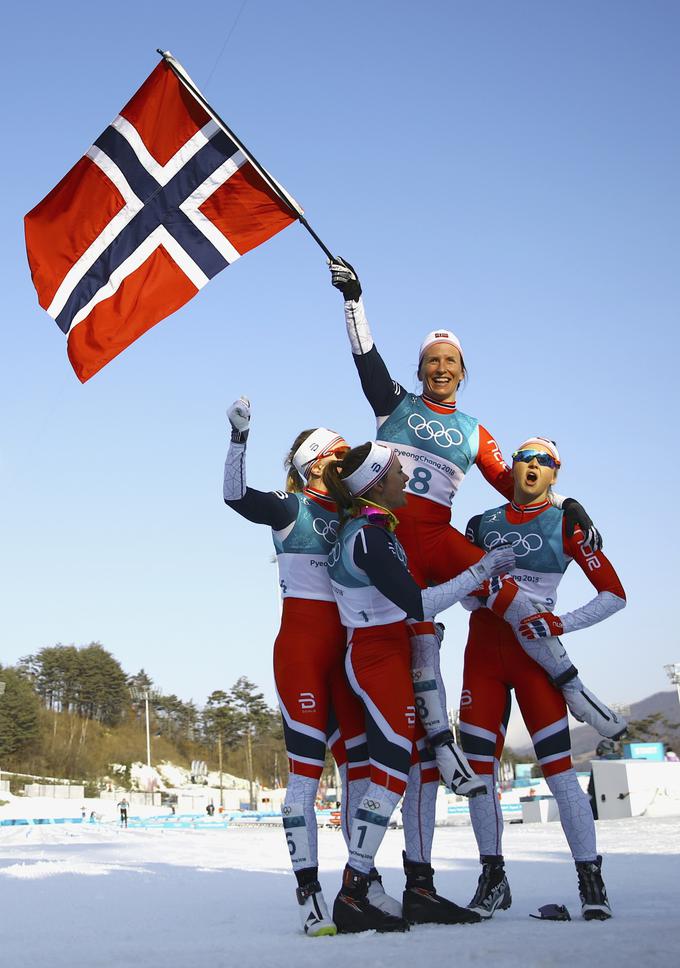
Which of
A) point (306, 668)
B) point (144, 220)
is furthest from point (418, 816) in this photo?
point (144, 220)

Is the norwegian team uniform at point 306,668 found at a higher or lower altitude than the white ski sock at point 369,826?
higher

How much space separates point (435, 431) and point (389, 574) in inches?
46.5

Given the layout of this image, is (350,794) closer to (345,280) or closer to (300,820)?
(300,820)

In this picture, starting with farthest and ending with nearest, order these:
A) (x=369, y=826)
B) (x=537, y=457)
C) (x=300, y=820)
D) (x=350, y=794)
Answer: (x=537, y=457)
(x=350, y=794)
(x=300, y=820)
(x=369, y=826)

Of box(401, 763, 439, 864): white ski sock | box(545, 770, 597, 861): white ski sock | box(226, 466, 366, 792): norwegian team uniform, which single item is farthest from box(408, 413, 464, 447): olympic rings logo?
box(545, 770, 597, 861): white ski sock

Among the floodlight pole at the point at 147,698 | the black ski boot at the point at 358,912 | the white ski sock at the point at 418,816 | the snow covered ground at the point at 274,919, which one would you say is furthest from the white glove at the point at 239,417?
the floodlight pole at the point at 147,698

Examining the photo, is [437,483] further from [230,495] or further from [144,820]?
[144,820]

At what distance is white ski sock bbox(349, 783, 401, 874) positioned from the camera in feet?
13.9

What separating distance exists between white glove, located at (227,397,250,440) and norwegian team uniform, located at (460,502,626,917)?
1.47 m

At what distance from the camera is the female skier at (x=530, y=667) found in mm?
4762

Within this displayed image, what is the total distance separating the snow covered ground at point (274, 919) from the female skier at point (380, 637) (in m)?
0.29

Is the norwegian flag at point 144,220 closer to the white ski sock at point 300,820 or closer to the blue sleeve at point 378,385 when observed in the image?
the blue sleeve at point 378,385

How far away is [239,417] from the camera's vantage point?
471 cm

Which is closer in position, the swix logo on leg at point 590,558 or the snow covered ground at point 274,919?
the snow covered ground at point 274,919
